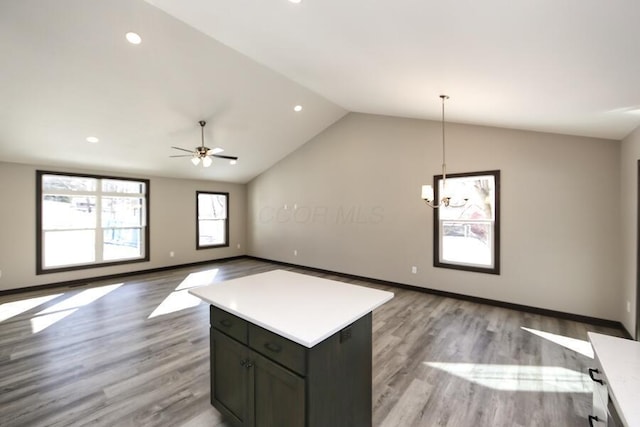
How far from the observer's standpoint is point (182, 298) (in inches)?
182

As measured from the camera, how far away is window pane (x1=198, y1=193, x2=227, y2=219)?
7.68m

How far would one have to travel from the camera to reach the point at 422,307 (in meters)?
4.19

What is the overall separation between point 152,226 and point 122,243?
0.70 m

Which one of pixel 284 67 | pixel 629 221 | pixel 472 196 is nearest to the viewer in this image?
pixel 629 221

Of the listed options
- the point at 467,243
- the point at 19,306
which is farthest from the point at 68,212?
the point at 467,243

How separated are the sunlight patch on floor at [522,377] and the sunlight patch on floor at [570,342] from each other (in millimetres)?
530

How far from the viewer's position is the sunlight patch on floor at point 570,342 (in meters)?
2.86

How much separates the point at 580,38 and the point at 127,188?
7.62 m

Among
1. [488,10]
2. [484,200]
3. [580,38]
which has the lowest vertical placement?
[484,200]

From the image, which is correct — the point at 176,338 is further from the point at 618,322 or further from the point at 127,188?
the point at 618,322

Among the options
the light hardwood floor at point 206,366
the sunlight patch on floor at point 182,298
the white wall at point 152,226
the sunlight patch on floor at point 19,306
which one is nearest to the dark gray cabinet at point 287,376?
the light hardwood floor at point 206,366

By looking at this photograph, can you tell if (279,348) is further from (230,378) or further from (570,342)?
(570,342)

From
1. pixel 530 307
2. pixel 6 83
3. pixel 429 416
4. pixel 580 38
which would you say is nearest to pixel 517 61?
pixel 580 38

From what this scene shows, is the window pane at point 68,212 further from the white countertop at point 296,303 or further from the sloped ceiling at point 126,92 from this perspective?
the white countertop at point 296,303
